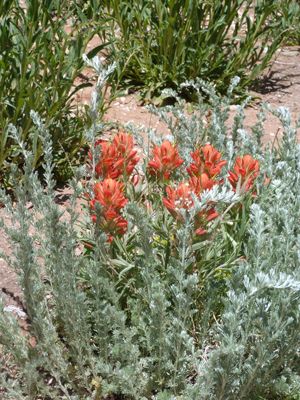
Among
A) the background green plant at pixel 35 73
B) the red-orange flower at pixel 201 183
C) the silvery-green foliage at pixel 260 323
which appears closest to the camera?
the silvery-green foliage at pixel 260 323

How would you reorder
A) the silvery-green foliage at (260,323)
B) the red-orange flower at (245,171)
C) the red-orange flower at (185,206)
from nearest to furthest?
the silvery-green foliage at (260,323), the red-orange flower at (185,206), the red-orange flower at (245,171)

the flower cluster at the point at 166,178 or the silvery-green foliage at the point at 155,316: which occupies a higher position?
the flower cluster at the point at 166,178

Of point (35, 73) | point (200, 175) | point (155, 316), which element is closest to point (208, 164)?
point (200, 175)

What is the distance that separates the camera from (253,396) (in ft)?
7.34

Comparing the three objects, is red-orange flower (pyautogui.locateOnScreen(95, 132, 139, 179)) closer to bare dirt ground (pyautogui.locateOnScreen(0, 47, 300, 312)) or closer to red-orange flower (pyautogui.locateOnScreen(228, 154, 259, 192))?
red-orange flower (pyautogui.locateOnScreen(228, 154, 259, 192))

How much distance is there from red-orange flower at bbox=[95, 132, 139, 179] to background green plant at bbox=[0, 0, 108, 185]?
0.80 meters

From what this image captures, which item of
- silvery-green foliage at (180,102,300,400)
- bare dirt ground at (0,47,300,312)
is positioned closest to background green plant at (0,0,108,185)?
bare dirt ground at (0,47,300,312)

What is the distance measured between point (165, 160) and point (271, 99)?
2.72 m

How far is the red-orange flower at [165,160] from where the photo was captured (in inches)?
96.4

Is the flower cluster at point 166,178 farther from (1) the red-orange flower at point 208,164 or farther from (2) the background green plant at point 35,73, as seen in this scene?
(2) the background green plant at point 35,73

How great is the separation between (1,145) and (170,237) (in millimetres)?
1262

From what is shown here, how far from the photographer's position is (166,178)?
2.50 m

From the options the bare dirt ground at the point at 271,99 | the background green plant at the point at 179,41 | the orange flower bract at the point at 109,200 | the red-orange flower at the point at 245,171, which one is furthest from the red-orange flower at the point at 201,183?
the background green plant at the point at 179,41

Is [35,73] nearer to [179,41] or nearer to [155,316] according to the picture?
[179,41]
